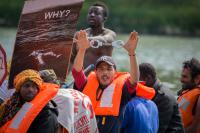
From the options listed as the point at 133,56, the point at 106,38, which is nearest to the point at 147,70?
the point at 133,56

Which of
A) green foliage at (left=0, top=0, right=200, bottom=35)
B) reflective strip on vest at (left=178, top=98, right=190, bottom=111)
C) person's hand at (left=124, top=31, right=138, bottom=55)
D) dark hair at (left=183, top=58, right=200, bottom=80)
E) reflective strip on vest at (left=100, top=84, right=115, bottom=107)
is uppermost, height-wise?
person's hand at (left=124, top=31, right=138, bottom=55)

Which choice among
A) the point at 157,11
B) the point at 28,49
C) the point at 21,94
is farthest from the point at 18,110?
the point at 157,11

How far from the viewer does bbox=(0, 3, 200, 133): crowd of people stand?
6676 mm

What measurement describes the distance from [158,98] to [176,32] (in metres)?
49.9

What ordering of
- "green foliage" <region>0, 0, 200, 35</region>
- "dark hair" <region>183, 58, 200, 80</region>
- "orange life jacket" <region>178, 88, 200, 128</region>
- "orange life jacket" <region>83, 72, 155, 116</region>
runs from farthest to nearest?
1. "green foliage" <region>0, 0, 200, 35</region>
2. "dark hair" <region>183, 58, 200, 80</region>
3. "orange life jacket" <region>178, 88, 200, 128</region>
4. "orange life jacket" <region>83, 72, 155, 116</region>

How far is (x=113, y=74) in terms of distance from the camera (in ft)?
25.5

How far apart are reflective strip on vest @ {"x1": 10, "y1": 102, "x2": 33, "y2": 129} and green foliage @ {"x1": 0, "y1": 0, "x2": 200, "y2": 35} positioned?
41.5 m

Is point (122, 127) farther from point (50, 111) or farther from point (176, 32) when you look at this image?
point (176, 32)

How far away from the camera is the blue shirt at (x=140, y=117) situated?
7609 millimetres

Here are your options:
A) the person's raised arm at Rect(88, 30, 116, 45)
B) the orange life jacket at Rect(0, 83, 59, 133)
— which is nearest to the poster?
the orange life jacket at Rect(0, 83, 59, 133)

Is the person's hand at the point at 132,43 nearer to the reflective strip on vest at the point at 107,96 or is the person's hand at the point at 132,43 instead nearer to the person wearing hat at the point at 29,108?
the reflective strip on vest at the point at 107,96

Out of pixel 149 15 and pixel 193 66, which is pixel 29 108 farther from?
pixel 149 15

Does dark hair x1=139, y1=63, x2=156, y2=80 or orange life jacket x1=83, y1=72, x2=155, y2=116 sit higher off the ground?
dark hair x1=139, y1=63, x2=156, y2=80

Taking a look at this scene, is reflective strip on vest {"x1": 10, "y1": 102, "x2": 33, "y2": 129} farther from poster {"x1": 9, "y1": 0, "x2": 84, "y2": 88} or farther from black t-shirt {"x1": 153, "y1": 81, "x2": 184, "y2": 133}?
black t-shirt {"x1": 153, "y1": 81, "x2": 184, "y2": 133}
